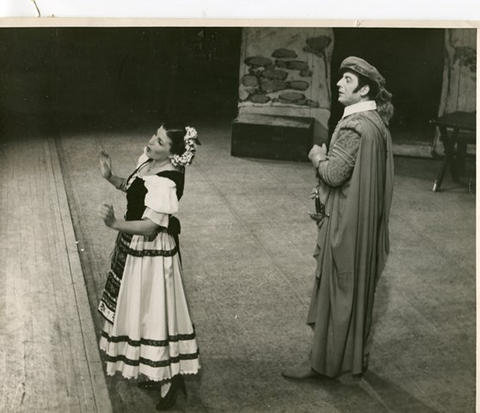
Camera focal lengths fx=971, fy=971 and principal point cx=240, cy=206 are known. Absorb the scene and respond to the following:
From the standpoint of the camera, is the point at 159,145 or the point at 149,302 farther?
the point at 149,302

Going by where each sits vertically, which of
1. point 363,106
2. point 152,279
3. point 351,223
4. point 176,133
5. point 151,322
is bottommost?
point 151,322

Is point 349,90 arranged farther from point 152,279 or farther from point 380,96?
point 152,279

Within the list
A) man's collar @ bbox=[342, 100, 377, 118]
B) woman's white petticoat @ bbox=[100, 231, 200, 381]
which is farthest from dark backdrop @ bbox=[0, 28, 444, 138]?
woman's white petticoat @ bbox=[100, 231, 200, 381]

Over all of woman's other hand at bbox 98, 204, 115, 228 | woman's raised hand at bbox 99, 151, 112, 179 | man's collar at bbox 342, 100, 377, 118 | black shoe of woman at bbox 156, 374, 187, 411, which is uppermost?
man's collar at bbox 342, 100, 377, 118

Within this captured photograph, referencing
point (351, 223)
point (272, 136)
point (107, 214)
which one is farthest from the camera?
point (272, 136)

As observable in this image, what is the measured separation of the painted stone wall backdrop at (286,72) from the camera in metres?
3.45

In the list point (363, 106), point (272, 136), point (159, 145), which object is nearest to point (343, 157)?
point (363, 106)

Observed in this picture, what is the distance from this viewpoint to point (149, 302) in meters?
3.54

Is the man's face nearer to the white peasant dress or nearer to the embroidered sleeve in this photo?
the embroidered sleeve

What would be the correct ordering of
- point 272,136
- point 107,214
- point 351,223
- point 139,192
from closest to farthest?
point 107,214
point 139,192
point 351,223
point 272,136

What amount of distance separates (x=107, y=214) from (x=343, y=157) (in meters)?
0.86

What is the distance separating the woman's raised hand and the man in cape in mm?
731

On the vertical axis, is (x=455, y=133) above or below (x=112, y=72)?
below

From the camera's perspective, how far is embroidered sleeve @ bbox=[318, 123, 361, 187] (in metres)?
3.48
